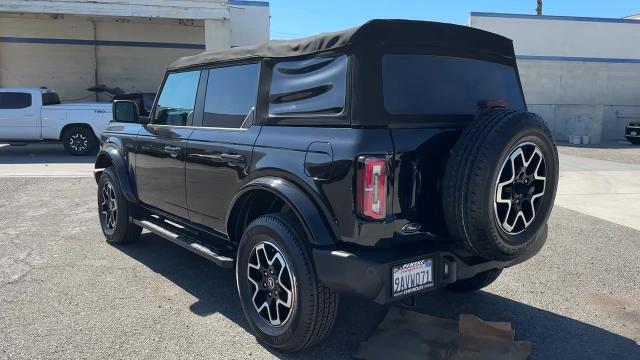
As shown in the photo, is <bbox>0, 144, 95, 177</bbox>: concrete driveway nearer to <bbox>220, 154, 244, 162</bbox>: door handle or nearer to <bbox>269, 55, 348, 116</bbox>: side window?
<bbox>220, 154, 244, 162</bbox>: door handle

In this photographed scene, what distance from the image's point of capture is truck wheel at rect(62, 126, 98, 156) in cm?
1418

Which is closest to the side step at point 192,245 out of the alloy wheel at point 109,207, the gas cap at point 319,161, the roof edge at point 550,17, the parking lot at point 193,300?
the parking lot at point 193,300

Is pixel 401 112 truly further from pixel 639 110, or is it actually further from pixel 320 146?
pixel 639 110

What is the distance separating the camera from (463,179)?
2.78 m

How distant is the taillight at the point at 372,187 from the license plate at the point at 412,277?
30cm

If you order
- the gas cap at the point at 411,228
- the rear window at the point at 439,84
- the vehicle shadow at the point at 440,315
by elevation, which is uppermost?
the rear window at the point at 439,84

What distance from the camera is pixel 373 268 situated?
267 cm

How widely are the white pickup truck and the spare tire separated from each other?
13.3 m

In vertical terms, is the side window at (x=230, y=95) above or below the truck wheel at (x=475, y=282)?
above

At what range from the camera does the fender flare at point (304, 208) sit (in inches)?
114

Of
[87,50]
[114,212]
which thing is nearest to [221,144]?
[114,212]

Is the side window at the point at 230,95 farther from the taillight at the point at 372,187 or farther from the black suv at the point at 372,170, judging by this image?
the taillight at the point at 372,187

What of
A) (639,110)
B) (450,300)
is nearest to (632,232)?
(450,300)

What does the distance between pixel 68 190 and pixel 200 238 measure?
571 cm
